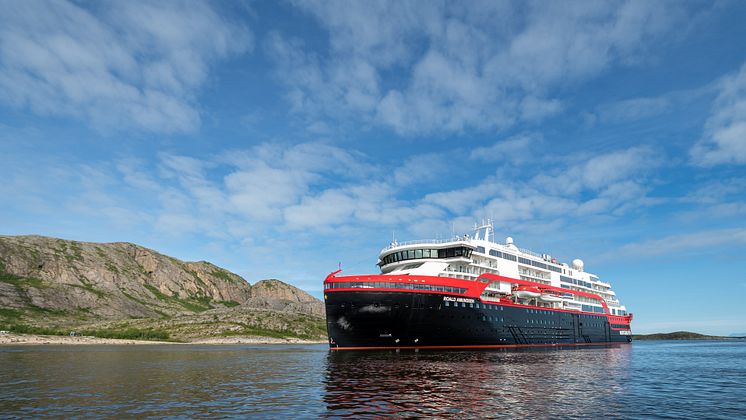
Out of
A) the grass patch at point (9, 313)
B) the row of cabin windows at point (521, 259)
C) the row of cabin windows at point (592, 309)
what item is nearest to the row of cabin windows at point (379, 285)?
the row of cabin windows at point (521, 259)

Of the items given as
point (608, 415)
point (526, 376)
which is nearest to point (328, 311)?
point (526, 376)

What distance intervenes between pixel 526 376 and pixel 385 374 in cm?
1094

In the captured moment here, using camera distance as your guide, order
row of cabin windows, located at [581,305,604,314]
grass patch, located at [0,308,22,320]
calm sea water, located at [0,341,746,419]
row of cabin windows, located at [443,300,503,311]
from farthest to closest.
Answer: grass patch, located at [0,308,22,320]
row of cabin windows, located at [581,305,604,314]
row of cabin windows, located at [443,300,503,311]
calm sea water, located at [0,341,746,419]

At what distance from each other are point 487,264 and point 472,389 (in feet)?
153

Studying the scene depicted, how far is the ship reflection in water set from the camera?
22297 mm

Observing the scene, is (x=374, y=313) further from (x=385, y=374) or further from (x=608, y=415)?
(x=608, y=415)

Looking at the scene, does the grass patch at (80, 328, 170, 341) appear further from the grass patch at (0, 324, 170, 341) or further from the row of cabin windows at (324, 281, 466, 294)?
the row of cabin windows at (324, 281, 466, 294)

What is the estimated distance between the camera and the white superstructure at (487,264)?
68.2 metres

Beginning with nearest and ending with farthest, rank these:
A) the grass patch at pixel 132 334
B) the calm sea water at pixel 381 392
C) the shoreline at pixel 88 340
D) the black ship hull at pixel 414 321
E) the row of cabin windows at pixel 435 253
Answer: the calm sea water at pixel 381 392 → the black ship hull at pixel 414 321 → the row of cabin windows at pixel 435 253 → the shoreline at pixel 88 340 → the grass patch at pixel 132 334

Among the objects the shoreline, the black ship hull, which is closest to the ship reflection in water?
the black ship hull

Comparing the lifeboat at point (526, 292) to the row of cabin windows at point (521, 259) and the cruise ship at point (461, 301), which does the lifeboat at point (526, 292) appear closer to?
the cruise ship at point (461, 301)

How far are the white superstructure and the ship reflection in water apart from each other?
2392 cm

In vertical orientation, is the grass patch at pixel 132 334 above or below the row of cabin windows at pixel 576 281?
below

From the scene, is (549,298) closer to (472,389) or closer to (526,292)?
(526,292)
